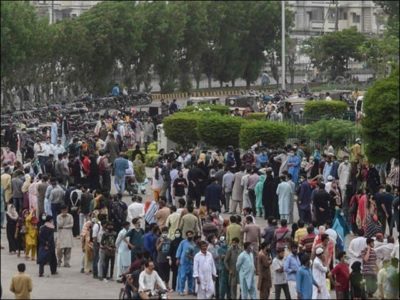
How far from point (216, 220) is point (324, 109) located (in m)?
23.6

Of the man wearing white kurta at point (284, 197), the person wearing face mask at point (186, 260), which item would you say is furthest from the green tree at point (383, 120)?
the person wearing face mask at point (186, 260)

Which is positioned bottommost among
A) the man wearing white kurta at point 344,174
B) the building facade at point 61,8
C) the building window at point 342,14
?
the man wearing white kurta at point 344,174

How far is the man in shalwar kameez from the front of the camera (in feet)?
91.0

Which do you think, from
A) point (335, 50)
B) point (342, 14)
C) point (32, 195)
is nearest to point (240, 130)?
point (32, 195)

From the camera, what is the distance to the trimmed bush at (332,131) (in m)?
43.7

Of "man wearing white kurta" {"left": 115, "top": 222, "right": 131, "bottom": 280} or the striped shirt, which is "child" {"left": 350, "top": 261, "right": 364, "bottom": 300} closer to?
"man wearing white kurta" {"left": 115, "top": 222, "right": 131, "bottom": 280}

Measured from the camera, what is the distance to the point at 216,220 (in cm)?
3048

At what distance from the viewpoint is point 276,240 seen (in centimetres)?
2941

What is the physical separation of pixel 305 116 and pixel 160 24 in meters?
27.4

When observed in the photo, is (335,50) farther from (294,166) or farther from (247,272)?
(247,272)

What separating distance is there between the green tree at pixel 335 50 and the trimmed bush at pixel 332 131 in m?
38.5

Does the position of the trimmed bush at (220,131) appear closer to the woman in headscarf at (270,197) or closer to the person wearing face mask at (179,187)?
the person wearing face mask at (179,187)

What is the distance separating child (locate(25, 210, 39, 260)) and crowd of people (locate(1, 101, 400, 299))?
0.02m

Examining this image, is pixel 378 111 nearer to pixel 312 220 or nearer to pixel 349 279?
pixel 312 220
